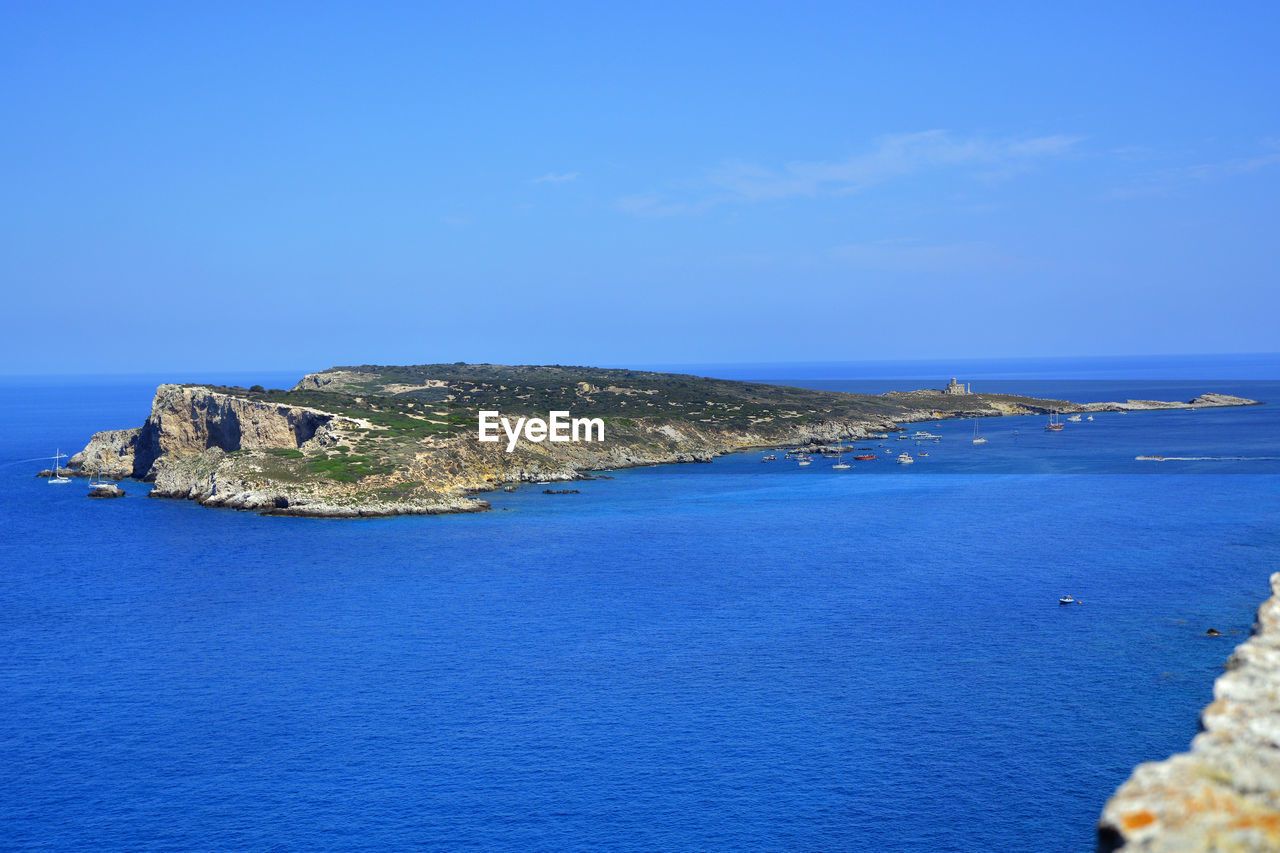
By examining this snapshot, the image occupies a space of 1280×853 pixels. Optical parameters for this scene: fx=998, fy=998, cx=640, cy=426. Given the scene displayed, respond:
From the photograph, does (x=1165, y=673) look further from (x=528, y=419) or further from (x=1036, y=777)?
(x=528, y=419)

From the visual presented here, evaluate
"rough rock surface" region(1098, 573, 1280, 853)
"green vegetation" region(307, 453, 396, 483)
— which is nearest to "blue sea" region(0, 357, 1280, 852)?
"green vegetation" region(307, 453, 396, 483)

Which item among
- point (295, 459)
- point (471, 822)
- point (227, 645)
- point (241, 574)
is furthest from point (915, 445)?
point (471, 822)

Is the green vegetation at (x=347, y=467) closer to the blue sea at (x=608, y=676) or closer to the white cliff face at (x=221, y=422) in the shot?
the blue sea at (x=608, y=676)

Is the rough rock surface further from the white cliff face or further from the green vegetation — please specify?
the white cliff face

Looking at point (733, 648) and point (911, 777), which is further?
point (733, 648)

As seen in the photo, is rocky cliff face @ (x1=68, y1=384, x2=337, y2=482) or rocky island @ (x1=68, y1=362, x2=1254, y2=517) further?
rocky cliff face @ (x1=68, y1=384, x2=337, y2=482)

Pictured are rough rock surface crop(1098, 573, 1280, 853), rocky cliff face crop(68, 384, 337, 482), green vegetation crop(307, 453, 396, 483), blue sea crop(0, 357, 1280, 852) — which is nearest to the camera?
rough rock surface crop(1098, 573, 1280, 853)

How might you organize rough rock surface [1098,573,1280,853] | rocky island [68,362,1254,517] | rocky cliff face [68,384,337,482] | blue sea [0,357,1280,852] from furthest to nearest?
rocky cliff face [68,384,337,482]
rocky island [68,362,1254,517]
blue sea [0,357,1280,852]
rough rock surface [1098,573,1280,853]
